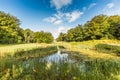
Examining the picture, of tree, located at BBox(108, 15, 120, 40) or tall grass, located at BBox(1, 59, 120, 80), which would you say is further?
tree, located at BBox(108, 15, 120, 40)

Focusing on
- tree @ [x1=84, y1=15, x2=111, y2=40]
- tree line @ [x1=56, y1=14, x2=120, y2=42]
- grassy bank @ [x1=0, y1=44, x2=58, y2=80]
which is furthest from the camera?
tree @ [x1=84, y1=15, x2=111, y2=40]

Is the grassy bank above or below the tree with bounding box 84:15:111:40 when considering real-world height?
below

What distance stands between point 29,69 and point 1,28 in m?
33.9

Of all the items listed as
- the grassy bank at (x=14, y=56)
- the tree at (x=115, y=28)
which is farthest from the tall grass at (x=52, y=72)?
the tree at (x=115, y=28)

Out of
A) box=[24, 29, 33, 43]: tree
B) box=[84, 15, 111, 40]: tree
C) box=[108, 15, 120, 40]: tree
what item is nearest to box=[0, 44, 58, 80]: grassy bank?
box=[84, 15, 111, 40]: tree

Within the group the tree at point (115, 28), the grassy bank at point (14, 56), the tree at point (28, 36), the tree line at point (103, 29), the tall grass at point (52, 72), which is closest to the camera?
the tall grass at point (52, 72)

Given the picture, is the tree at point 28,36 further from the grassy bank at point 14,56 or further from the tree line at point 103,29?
the grassy bank at point 14,56

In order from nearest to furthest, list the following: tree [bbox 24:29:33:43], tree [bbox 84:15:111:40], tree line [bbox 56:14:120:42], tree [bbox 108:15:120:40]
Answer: tree [bbox 108:15:120:40], tree line [bbox 56:14:120:42], tree [bbox 84:15:111:40], tree [bbox 24:29:33:43]

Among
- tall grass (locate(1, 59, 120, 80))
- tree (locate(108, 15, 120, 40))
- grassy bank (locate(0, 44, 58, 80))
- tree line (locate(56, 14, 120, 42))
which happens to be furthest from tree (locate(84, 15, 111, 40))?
tall grass (locate(1, 59, 120, 80))

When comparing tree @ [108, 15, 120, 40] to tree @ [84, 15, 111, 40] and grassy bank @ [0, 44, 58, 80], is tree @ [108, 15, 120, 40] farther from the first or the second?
grassy bank @ [0, 44, 58, 80]

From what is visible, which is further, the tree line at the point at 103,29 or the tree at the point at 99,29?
the tree at the point at 99,29

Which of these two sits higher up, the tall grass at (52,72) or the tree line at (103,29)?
the tree line at (103,29)

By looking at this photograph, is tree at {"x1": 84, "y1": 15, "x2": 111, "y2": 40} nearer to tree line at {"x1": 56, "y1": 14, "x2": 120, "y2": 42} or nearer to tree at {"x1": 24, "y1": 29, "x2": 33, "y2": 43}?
tree line at {"x1": 56, "y1": 14, "x2": 120, "y2": 42}

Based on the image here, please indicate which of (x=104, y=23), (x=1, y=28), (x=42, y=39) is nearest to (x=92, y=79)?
(x=1, y=28)
